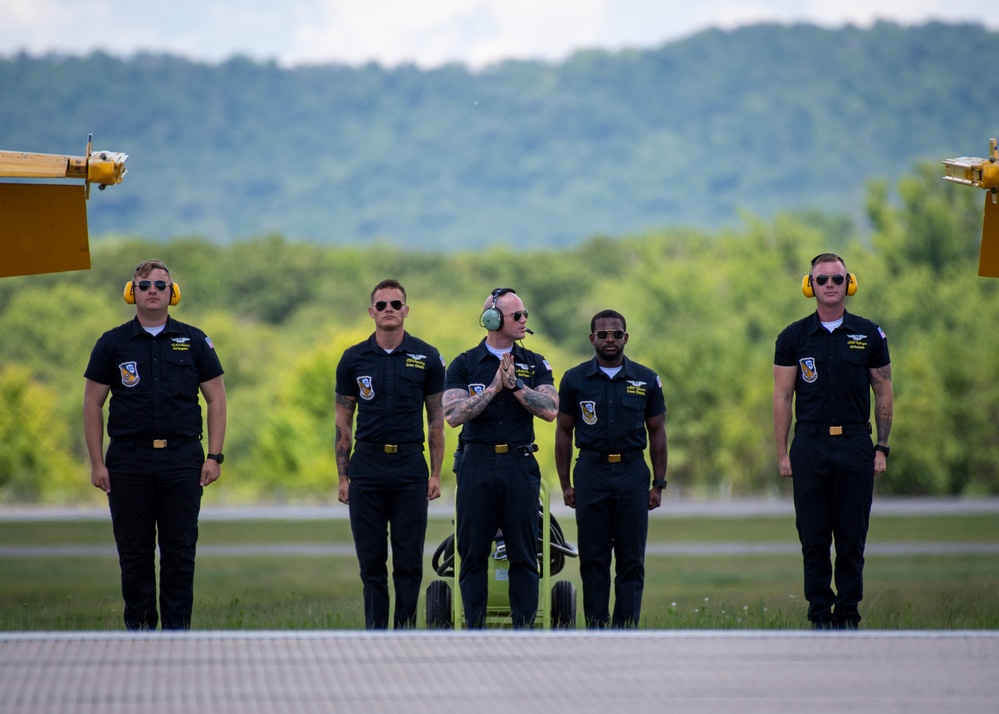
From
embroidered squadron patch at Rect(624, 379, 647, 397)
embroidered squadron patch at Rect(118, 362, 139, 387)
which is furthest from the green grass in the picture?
embroidered squadron patch at Rect(118, 362, 139, 387)

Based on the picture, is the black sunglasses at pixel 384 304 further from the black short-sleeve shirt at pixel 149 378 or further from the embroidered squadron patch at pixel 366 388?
the black short-sleeve shirt at pixel 149 378

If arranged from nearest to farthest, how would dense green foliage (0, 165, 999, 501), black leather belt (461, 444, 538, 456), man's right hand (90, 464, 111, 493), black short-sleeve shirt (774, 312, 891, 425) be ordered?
man's right hand (90, 464, 111, 493), black short-sleeve shirt (774, 312, 891, 425), black leather belt (461, 444, 538, 456), dense green foliage (0, 165, 999, 501)

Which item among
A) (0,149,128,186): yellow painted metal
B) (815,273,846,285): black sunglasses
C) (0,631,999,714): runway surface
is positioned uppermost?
(0,149,128,186): yellow painted metal

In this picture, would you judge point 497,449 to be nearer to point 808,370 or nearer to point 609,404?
point 609,404

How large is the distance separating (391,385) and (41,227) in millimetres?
2070

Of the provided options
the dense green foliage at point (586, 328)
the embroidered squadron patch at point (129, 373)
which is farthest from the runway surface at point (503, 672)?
the dense green foliage at point (586, 328)

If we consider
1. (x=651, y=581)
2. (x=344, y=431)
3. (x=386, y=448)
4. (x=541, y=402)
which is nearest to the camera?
(x=541, y=402)

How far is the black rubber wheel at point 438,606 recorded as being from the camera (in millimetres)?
7918

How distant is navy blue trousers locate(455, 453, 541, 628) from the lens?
7602 millimetres

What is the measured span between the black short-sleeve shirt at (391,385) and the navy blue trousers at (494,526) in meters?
0.44

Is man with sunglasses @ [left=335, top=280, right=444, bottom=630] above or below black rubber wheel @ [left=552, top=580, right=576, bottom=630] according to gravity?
above

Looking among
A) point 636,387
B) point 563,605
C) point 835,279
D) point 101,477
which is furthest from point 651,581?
point 101,477

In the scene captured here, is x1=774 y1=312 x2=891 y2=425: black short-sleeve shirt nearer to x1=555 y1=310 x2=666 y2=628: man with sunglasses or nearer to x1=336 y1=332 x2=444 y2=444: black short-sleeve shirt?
x1=555 y1=310 x2=666 y2=628: man with sunglasses

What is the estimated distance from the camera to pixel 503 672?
17.3 feet
